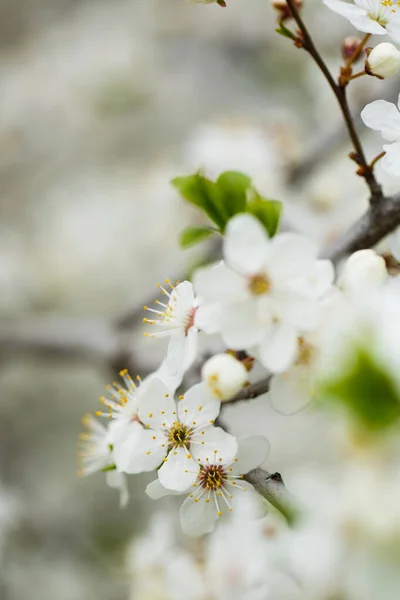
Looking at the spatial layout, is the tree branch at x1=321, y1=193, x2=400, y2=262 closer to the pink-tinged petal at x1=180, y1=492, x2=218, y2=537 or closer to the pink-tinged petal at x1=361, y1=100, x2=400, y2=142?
the pink-tinged petal at x1=361, y1=100, x2=400, y2=142

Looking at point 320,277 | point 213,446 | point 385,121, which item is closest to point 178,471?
point 213,446

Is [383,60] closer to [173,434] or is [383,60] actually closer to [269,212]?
[269,212]

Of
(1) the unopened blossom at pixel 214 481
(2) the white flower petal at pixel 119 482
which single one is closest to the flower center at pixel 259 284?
(1) the unopened blossom at pixel 214 481

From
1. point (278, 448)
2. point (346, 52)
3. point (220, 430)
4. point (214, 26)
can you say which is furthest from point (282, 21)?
point (214, 26)

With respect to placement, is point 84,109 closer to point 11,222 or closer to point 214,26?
point 11,222

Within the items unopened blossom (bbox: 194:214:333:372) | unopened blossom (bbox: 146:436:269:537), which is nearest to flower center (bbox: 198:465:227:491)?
unopened blossom (bbox: 146:436:269:537)

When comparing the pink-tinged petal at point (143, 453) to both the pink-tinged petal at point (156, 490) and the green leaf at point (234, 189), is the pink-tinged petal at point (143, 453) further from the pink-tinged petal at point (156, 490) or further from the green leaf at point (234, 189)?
the green leaf at point (234, 189)
